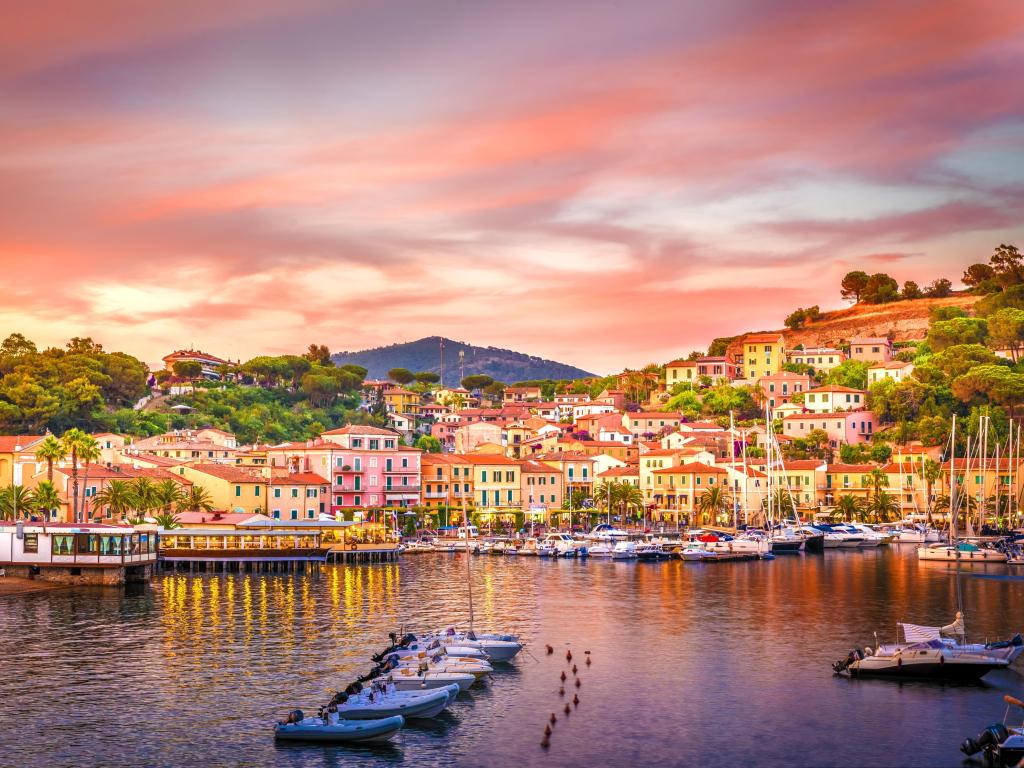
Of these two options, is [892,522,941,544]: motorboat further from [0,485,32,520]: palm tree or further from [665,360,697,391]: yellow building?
[0,485,32,520]: palm tree

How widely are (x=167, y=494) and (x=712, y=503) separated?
6291 cm

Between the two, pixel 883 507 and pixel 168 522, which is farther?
pixel 883 507

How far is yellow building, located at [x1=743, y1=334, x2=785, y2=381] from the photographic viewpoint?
197 meters

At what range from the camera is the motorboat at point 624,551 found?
106325mm

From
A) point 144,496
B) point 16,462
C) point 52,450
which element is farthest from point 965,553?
point 16,462

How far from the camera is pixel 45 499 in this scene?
3799 inches

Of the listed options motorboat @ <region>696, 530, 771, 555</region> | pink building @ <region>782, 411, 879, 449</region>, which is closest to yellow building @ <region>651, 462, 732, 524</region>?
motorboat @ <region>696, 530, 771, 555</region>

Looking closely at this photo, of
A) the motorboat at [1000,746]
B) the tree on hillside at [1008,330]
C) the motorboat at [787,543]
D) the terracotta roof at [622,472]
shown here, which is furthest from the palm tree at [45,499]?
the tree on hillside at [1008,330]

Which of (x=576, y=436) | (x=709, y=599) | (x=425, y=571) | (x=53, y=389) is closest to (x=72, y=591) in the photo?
(x=425, y=571)

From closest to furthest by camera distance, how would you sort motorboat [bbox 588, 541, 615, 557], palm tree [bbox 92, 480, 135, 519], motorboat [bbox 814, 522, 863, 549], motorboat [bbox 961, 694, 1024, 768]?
motorboat [bbox 961, 694, 1024, 768] → palm tree [bbox 92, 480, 135, 519] → motorboat [bbox 588, 541, 615, 557] → motorboat [bbox 814, 522, 863, 549]

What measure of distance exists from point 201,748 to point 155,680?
10.9 metres

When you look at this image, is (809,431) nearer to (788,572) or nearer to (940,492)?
(940,492)

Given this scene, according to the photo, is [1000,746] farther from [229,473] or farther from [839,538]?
[839,538]

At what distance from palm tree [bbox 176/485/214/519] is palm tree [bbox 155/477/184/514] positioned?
0.61 meters
